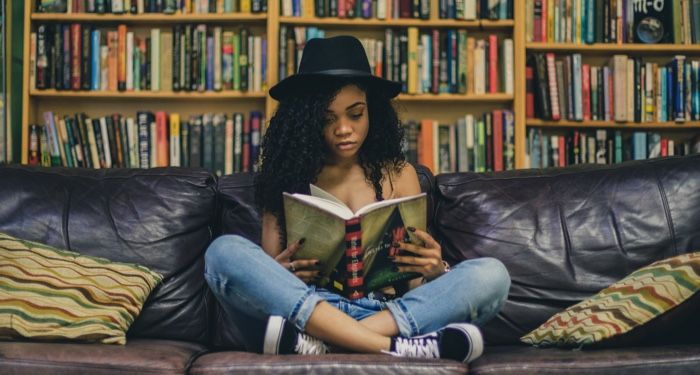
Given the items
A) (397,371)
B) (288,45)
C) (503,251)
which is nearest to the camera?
(397,371)

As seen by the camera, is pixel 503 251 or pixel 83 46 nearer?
pixel 503 251

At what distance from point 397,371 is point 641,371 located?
1.49 feet

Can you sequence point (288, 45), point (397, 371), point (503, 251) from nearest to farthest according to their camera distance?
point (397, 371) < point (503, 251) < point (288, 45)

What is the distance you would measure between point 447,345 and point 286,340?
316 mm

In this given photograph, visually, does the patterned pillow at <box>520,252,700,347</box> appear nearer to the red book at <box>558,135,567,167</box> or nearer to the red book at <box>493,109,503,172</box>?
the red book at <box>493,109,503,172</box>

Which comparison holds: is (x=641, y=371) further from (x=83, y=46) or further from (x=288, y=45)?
(x=83, y=46)

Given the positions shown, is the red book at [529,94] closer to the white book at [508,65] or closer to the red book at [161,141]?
the white book at [508,65]

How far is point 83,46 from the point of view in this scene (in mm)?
3389

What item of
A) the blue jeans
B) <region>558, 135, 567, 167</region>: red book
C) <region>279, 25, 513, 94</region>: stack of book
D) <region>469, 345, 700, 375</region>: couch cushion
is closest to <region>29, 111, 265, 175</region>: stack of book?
<region>279, 25, 513, 94</region>: stack of book

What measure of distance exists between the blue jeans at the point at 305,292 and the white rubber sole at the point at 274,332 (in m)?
0.02

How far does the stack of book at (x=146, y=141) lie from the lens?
3.38 m

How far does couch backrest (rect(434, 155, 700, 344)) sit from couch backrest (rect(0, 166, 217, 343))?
0.65 metres

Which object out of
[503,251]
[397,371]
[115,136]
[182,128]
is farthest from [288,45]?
[397,371]

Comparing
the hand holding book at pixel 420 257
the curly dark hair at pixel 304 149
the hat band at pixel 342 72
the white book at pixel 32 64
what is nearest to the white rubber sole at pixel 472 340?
the hand holding book at pixel 420 257
